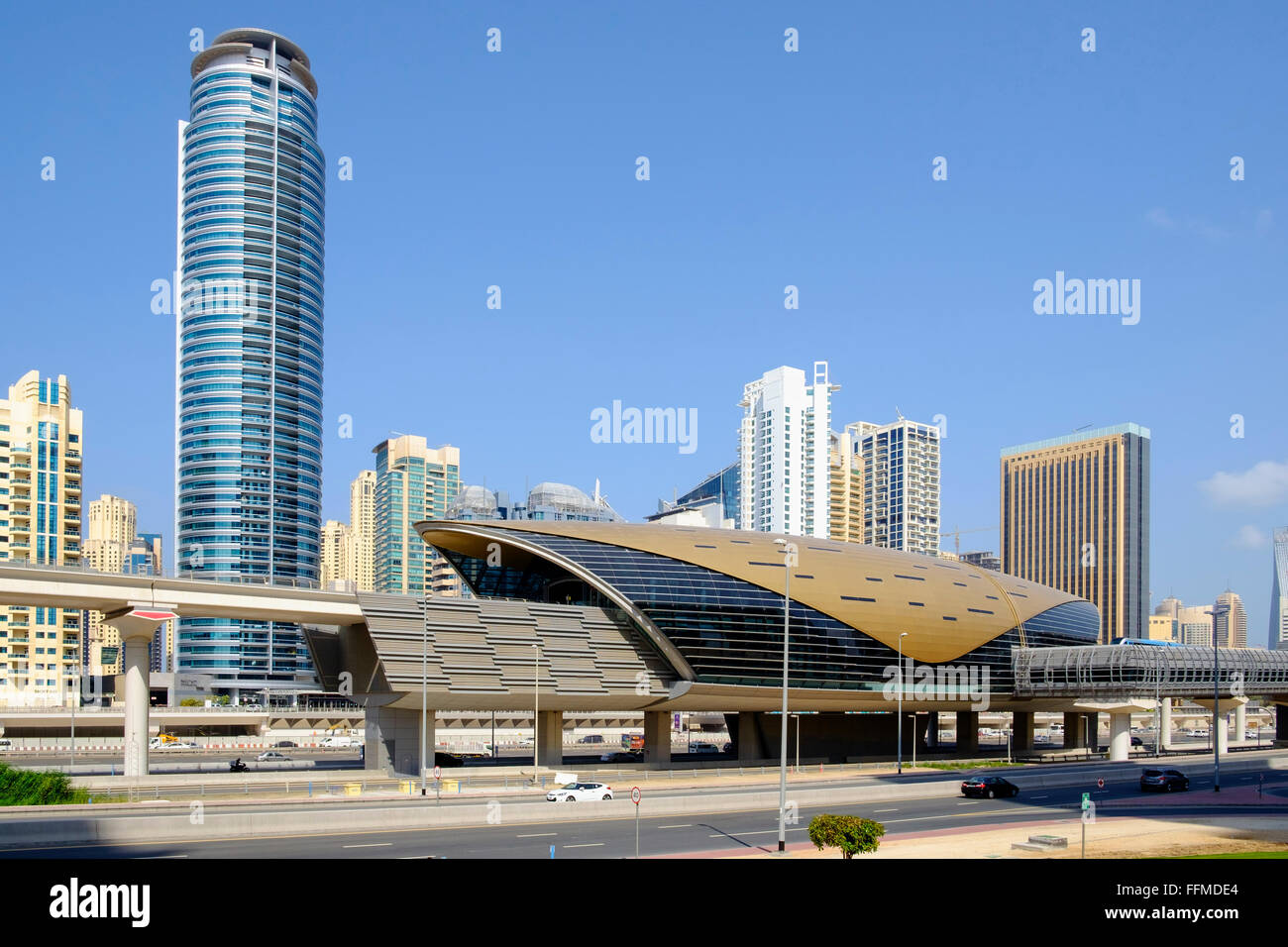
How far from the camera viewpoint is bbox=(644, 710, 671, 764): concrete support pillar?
84.4 m

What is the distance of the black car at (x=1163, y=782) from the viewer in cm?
6412

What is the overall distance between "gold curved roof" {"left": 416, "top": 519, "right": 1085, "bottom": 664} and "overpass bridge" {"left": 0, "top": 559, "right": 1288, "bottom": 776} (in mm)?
2079

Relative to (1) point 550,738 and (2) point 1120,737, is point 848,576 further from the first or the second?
(2) point 1120,737

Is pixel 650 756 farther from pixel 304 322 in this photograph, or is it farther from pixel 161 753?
pixel 304 322

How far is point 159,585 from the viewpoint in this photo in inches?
2712

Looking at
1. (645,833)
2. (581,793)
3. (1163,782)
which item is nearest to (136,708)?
(581,793)

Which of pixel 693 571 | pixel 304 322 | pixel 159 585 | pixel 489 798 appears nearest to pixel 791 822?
pixel 489 798

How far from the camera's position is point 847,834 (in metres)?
32.2

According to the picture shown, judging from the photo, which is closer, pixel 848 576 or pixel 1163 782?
pixel 1163 782

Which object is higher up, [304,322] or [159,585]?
[304,322]

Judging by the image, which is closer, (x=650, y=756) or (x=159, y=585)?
(x=159, y=585)

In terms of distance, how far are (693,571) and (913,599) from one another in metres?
21.1

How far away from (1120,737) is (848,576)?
2830 centimetres
